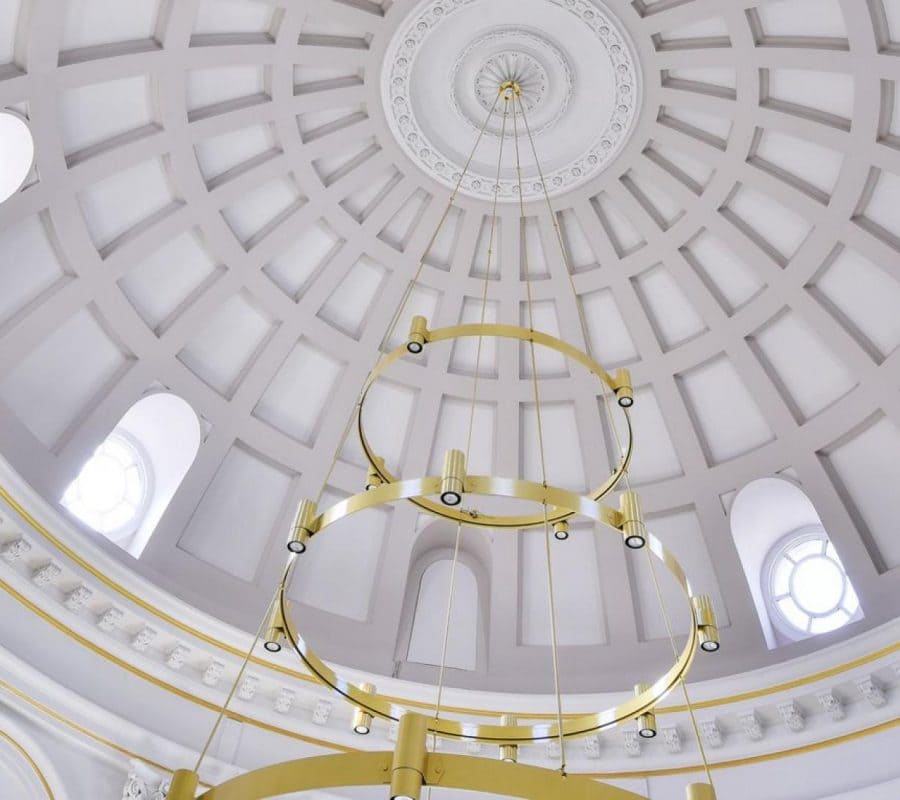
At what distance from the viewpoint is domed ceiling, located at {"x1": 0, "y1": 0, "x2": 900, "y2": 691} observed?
30.9 feet

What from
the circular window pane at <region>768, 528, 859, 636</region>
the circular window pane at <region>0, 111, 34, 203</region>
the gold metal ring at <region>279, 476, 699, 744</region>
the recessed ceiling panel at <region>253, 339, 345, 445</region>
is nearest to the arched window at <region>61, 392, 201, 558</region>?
the recessed ceiling panel at <region>253, 339, 345, 445</region>

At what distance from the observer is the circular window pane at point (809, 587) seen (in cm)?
988

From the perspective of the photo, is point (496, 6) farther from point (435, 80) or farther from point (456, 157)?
point (456, 157)

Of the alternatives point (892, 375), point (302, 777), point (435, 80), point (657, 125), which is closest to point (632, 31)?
point (657, 125)

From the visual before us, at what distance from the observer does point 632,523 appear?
5148 millimetres

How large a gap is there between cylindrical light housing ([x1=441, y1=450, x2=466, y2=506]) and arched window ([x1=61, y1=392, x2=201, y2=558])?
583cm

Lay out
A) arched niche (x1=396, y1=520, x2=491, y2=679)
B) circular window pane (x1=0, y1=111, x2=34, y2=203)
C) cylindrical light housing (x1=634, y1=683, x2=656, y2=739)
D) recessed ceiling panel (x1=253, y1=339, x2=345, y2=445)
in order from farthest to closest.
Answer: recessed ceiling panel (x1=253, y1=339, x2=345, y2=445)
arched niche (x1=396, y1=520, x2=491, y2=679)
circular window pane (x1=0, y1=111, x2=34, y2=203)
cylindrical light housing (x1=634, y1=683, x2=656, y2=739)

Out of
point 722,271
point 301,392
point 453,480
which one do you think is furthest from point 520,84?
point 453,480

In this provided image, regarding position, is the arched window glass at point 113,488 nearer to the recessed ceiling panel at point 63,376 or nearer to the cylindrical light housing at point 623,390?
the recessed ceiling panel at point 63,376

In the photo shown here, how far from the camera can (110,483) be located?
10.2 metres

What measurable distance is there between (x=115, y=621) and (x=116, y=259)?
4.01 meters

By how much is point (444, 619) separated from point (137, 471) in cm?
407

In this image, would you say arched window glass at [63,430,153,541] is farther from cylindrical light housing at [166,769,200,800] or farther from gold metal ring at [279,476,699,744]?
cylindrical light housing at [166,769,200,800]

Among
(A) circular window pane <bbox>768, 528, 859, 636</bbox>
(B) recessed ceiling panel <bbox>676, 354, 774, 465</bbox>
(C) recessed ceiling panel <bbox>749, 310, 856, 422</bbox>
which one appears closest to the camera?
(A) circular window pane <bbox>768, 528, 859, 636</bbox>
